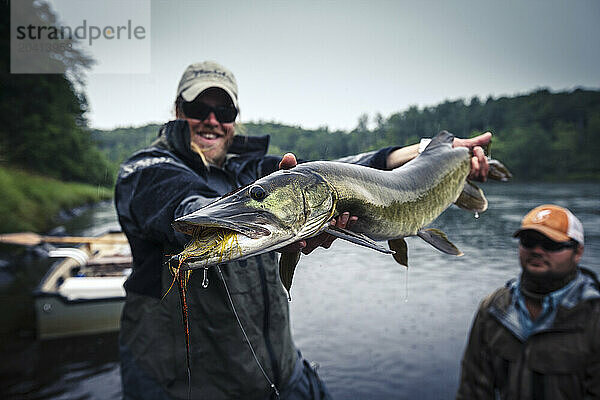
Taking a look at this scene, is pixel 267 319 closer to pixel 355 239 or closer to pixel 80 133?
pixel 355 239

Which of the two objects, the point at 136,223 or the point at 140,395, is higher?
the point at 136,223

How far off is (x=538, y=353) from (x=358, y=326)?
8101 millimetres

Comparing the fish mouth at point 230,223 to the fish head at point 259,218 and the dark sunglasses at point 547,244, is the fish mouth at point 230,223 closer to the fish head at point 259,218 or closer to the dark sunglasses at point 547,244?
the fish head at point 259,218

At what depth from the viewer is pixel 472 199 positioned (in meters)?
2.98

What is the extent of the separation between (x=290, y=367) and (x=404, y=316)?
9.59 metres

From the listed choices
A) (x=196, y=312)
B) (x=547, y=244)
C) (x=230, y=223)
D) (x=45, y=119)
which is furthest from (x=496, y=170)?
(x=45, y=119)

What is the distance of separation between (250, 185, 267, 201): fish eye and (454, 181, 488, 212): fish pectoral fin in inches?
73.9

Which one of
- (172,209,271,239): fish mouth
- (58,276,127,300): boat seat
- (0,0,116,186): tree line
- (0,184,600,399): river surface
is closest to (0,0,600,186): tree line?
(0,0,116,186): tree line

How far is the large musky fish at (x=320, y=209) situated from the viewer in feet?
4.17

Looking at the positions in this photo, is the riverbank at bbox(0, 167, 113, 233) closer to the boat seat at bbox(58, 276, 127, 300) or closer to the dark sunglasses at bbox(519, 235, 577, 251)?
the boat seat at bbox(58, 276, 127, 300)

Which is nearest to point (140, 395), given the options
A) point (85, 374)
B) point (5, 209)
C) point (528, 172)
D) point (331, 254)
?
point (85, 374)

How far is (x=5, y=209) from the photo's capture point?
17469 millimetres

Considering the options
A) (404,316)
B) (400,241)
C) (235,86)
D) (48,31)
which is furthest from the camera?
(48,31)

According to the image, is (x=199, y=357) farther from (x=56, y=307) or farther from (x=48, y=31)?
(x=48, y=31)
